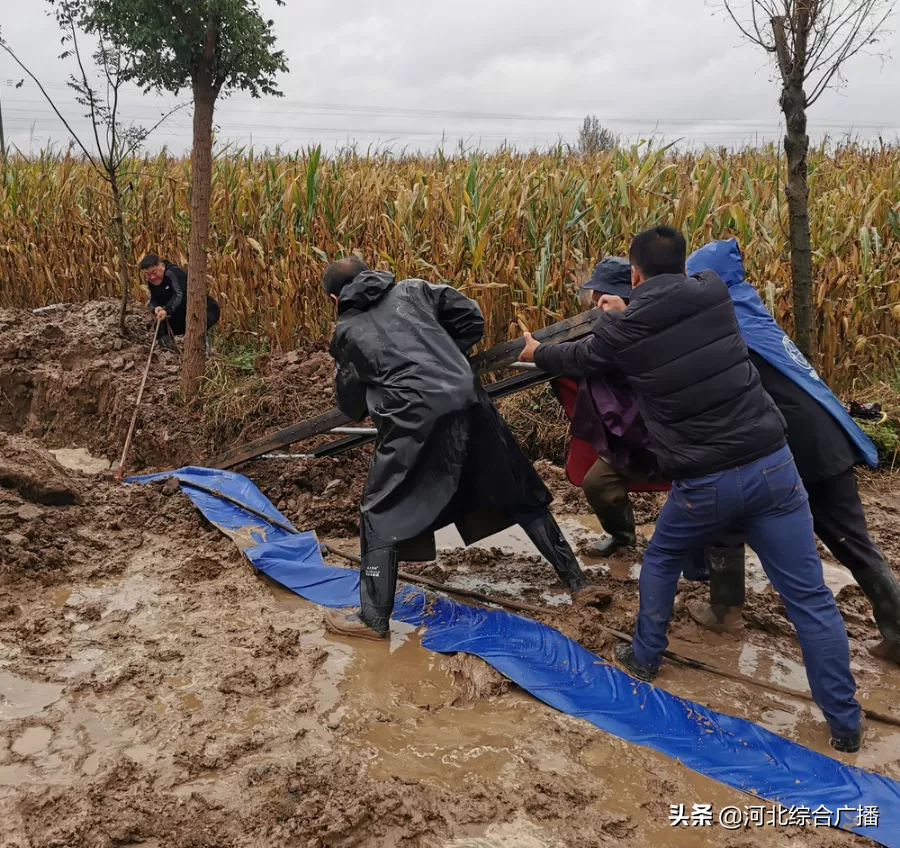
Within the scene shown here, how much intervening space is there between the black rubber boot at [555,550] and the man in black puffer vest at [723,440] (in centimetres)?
117

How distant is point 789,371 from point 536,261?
359cm

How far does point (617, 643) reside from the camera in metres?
3.53

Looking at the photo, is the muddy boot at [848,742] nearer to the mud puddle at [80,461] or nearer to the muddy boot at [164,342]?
the mud puddle at [80,461]

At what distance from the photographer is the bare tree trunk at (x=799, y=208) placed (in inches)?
174

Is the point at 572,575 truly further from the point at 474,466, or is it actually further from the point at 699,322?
the point at 699,322

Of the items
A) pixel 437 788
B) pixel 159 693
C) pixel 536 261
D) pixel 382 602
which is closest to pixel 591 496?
pixel 382 602

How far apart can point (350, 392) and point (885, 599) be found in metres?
2.61

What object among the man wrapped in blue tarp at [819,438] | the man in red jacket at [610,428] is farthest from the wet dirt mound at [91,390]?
the man wrapped in blue tarp at [819,438]

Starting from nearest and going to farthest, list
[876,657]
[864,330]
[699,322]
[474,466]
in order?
[699,322], [876,657], [474,466], [864,330]

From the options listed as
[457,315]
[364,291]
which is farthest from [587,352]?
[364,291]

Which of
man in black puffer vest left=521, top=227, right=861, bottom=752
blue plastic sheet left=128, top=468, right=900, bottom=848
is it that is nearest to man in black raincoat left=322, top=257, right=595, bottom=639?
blue plastic sheet left=128, top=468, right=900, bottom=848

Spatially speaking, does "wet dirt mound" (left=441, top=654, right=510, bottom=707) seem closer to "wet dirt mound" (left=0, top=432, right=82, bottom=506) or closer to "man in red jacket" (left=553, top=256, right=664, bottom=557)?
"man in red jacket" (left=553, top=256, right=664, bottom=557)

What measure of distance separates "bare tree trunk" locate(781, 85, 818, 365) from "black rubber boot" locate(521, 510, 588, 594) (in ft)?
6.98

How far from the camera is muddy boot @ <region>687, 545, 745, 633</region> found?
3764 mm
